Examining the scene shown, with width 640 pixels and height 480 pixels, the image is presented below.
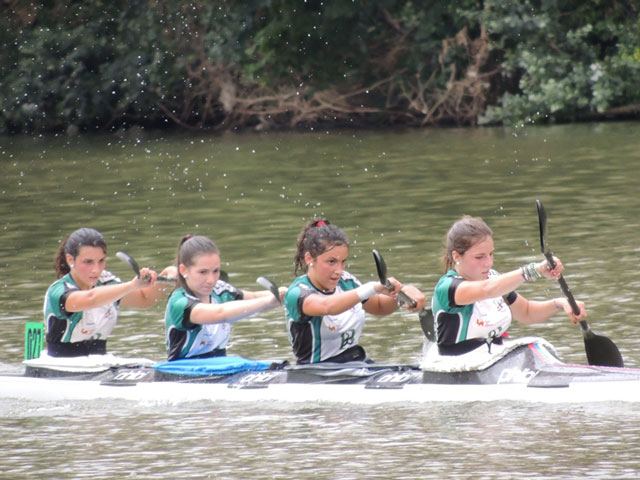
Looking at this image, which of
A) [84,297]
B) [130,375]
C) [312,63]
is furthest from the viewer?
[312,63]

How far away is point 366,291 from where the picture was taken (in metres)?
7.73

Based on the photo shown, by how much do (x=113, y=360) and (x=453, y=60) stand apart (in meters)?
24.4

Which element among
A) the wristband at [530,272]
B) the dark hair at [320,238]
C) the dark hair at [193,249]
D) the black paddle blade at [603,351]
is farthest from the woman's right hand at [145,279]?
the black paddle blade at [603,351]

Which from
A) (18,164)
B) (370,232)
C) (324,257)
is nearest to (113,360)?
(324,257)

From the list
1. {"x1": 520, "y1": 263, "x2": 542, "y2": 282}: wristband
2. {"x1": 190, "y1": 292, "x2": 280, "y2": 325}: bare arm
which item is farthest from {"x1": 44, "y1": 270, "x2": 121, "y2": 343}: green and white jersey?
{"x1": 520, "y1": 263, "x2": 542, "y2": 282}: wristband

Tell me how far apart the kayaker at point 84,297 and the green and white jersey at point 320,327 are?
0.91 meters

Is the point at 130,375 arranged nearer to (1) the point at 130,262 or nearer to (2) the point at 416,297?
(1) the point at 130,262

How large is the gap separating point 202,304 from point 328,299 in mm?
840

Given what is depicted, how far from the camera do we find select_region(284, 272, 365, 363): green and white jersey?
321 inches

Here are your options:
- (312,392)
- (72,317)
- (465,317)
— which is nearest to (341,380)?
(312,392)

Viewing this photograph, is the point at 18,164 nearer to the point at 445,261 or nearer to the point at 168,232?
the point at 168,232

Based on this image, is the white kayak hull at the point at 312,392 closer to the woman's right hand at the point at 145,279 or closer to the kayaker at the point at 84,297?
the kayaker at the point at 84,297

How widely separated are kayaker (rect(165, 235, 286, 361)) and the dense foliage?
70.8ft

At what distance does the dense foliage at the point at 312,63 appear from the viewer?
100 ft
